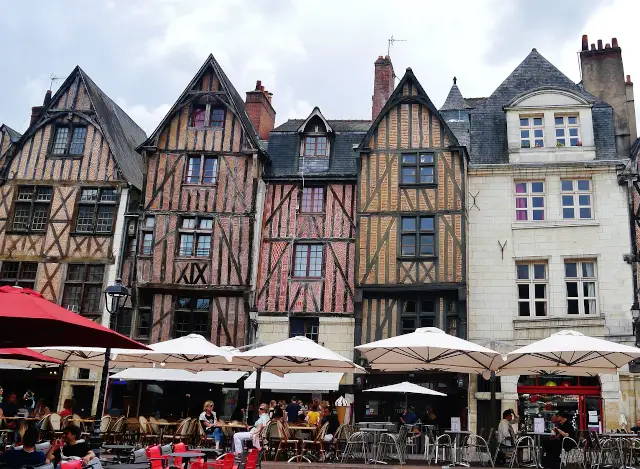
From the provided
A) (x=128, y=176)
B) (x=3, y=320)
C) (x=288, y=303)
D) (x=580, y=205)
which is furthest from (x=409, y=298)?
(x=3, y=320)

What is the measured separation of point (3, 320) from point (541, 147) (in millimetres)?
15683

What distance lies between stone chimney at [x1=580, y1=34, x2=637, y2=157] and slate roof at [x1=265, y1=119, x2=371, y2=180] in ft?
22.4

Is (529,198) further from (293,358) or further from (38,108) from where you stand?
(38,108)

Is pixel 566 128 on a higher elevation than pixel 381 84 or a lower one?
lower

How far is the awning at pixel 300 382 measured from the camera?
54.4 ft

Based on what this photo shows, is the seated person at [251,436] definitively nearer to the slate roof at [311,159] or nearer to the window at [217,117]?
the slate roof at [311,159]

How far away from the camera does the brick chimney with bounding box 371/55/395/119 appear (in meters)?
21.2

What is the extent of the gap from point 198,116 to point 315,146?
369 centimetres

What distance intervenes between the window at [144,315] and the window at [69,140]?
513cm

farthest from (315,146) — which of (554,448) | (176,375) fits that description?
(554,448)

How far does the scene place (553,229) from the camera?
18.2m

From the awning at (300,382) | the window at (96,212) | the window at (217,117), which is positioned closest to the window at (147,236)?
the window at (96,212)

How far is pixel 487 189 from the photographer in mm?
19047

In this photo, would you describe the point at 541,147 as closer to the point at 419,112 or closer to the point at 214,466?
the point at 419,112
